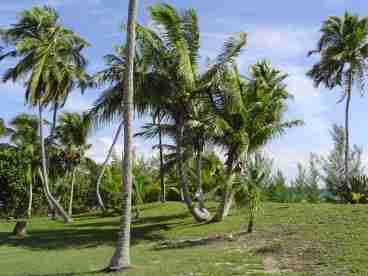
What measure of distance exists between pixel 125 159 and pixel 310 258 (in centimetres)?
508

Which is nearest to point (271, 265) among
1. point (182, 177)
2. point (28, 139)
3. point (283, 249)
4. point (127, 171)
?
point (283, 249)

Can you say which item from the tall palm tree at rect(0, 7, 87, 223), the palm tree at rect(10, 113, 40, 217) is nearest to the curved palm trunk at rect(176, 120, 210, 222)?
the tall palm tree at rect(0, 7, 87, 223)

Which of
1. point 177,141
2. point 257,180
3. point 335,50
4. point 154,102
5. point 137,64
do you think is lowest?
point 257,180

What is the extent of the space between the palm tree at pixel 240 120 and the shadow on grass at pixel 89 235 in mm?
2877

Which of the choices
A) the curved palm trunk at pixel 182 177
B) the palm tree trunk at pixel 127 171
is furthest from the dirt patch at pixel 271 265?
the curved palm trunk at pixel 182 177

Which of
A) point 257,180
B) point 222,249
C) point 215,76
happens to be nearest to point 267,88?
point 215,76

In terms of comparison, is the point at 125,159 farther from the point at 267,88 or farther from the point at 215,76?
the point at 267,88

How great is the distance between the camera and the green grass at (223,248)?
41.9 feet

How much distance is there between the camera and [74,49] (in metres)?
36.0

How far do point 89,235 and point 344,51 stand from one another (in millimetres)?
18645

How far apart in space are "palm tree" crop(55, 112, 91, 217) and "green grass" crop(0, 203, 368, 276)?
1680 centimetres

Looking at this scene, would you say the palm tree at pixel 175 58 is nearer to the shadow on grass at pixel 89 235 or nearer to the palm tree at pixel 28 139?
the shadow on grass at pixel 89 235

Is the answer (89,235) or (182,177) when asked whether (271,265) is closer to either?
(182,177)

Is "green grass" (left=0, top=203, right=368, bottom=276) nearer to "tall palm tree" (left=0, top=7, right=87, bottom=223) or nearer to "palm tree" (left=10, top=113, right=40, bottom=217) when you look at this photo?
"tall palm tree" (left=0, top=7, right=87, bottom=223)
